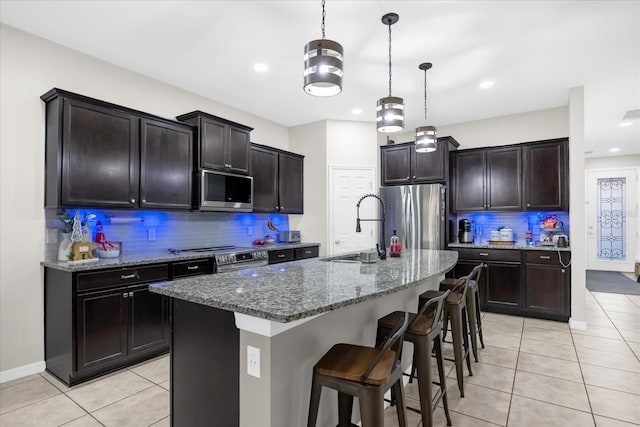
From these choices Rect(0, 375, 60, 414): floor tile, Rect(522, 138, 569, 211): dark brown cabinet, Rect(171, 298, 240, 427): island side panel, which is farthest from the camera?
Rect(522, 138, 569, 211): dark brown cabinet

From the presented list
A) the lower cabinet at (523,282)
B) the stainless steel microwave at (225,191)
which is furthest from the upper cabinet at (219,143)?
the lower cabinet at (523,282)

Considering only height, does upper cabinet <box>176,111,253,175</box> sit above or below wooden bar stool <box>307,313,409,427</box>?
above

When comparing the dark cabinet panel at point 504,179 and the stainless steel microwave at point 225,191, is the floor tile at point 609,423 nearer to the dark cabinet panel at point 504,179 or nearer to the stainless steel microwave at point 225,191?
the dark cabinet panel at point 504,179

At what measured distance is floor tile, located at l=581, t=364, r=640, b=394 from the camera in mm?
2666

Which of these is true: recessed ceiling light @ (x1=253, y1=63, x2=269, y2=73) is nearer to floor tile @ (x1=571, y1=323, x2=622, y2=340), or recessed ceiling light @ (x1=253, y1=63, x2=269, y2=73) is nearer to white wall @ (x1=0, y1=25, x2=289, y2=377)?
white wall @ (x1=0, y1=25, x2=289, y2=377)

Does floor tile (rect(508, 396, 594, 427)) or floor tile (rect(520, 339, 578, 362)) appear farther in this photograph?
floor tile (rect(520, 339, 578, 362))

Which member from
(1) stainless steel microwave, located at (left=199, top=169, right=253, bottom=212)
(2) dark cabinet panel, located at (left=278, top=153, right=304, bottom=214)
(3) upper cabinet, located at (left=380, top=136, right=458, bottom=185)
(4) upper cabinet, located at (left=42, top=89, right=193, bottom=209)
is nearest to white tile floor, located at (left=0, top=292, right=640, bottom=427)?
(4) upper cabinet, located at (left=42, top=89, right=193, bottom=209)

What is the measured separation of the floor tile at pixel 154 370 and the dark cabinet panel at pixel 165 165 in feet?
4.85

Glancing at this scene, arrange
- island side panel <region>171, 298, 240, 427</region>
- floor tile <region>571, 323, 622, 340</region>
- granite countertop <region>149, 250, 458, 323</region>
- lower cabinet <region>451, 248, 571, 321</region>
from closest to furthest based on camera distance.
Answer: granite countertop <region>149, 250, 458, 323</region> → island side panel <region>171, 298, 240, 427</region> → floor tile <region>571, 323, 622, 340</region> → lower cabinet <region>451, 248, 571, 321</region>

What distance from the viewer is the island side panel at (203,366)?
1.60 metres

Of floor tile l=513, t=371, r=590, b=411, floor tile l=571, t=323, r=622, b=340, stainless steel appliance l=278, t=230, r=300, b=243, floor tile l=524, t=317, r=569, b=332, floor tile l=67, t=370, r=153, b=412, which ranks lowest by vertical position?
floor tile l=571, t=323, r=622, b=340

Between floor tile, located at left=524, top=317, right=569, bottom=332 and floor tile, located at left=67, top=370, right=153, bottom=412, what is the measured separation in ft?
13.8

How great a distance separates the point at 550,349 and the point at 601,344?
0.64 m

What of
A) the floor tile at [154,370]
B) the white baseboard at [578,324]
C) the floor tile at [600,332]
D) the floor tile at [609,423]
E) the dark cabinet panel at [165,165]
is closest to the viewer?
the floor tile at [609,423]
